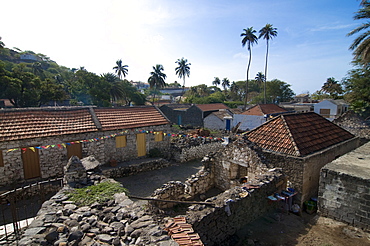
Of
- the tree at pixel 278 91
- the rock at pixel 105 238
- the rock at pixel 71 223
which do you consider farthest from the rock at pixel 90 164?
the tree at pixel 278 91

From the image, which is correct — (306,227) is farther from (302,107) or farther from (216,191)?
(302,107)

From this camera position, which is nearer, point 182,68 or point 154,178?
point 154,178

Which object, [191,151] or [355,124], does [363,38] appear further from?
[191,151]

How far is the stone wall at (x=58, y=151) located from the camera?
36.0 feet

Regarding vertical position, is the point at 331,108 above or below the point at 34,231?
above

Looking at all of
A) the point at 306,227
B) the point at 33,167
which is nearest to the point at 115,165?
the point at 33,167

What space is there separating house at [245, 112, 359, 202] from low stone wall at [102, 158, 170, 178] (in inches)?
283

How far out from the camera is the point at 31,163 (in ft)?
38.1

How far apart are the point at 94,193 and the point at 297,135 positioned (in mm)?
8712

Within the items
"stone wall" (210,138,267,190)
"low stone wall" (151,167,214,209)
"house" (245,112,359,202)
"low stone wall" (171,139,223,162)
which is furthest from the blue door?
"low stone wall" (151,167,214,209)

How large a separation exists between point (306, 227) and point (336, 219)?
1223 mm

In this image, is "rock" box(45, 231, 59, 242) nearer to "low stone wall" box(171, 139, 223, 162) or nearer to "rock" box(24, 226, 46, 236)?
"rock" box(24, 226, 46, 236)

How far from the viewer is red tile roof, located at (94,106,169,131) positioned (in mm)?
14969

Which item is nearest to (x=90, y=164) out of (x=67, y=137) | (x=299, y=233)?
(x=67, y=137)
